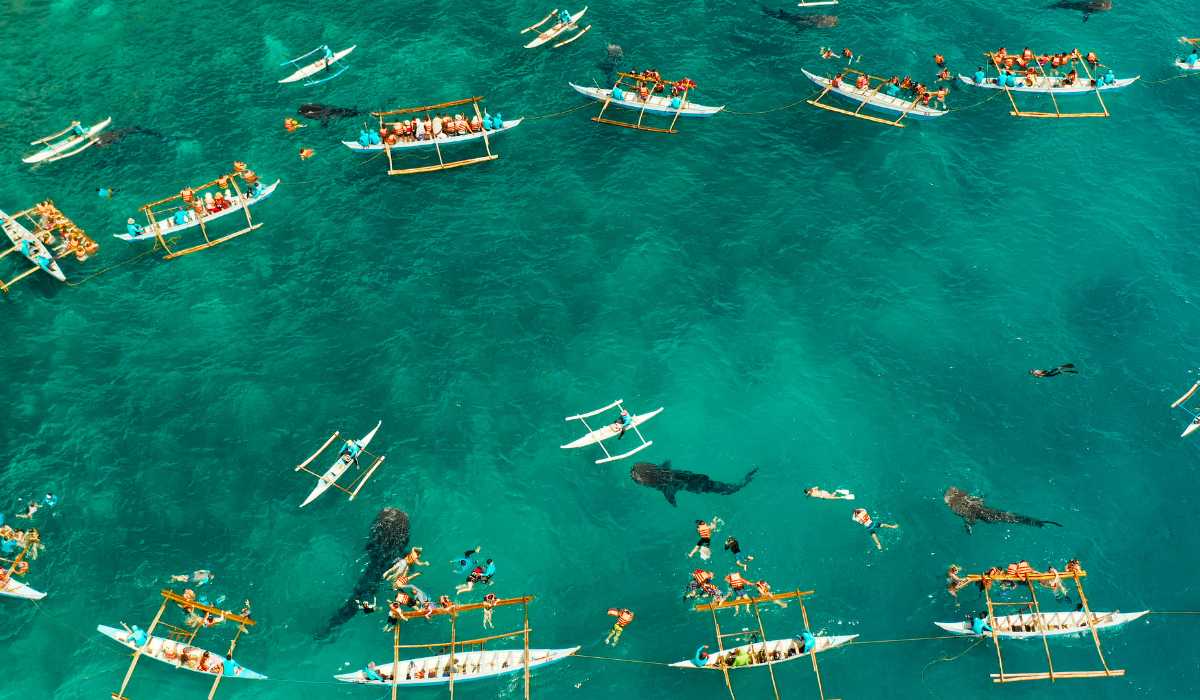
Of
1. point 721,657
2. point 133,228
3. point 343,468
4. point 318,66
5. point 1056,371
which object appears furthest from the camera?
point 318,66

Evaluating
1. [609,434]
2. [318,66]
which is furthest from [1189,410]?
[318,66]

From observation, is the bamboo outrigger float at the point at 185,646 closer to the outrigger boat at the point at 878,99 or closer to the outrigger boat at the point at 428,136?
the outrigger boat at the point at 428,136

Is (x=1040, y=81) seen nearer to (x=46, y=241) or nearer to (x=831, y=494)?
(x=831, y=494)

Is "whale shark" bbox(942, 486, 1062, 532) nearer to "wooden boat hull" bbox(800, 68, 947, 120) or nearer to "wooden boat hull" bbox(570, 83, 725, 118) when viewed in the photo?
"wooden boat hull" bbox(800, 68, 947, 120)

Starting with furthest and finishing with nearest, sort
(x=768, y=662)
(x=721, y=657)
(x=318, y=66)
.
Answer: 1. (x=318, y=66)
2. (x=768, y=662)
3. (x=721, y=657)

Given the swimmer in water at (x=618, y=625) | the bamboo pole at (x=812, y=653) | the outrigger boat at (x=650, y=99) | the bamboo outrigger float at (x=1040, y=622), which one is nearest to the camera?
the bamboo pole at (x=812, y=653)

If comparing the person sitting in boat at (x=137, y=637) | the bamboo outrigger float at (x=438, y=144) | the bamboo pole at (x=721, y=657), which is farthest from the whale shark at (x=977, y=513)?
the person sitting in boat at (x=137, y=637)

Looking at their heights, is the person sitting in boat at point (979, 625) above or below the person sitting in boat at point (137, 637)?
above
